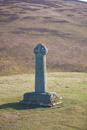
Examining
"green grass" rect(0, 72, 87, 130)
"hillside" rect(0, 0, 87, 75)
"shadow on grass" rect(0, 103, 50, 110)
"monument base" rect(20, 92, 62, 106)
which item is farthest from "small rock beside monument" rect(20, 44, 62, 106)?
"hillside" rect(0, 0, 87, 75)

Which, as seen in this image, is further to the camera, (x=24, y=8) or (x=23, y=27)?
(x=24, y=8)

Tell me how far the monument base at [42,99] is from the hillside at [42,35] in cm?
2843

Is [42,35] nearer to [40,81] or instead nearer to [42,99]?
[40,81]

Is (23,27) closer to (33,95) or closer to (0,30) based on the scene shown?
(0,30)

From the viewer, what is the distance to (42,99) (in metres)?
19.1

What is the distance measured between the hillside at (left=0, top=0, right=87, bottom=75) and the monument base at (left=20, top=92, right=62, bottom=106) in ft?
93.3

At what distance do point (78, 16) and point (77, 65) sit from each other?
152ft

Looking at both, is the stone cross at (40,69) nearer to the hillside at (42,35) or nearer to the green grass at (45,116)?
the green grass at (45,116)

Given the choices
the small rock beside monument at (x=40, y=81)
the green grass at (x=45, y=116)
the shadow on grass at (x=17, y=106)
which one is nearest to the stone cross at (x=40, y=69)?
the small rock beside monument at (x=40, y=81)

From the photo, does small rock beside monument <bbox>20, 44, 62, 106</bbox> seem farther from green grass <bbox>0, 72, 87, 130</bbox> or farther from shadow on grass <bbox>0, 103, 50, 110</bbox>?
green grass <bbox>0, 72, 87, 130</bbox>

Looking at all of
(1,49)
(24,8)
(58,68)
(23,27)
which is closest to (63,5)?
(24,8)

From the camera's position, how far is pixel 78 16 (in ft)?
324

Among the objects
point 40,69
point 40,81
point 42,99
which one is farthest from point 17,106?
point 40,69

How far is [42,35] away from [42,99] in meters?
56.0
